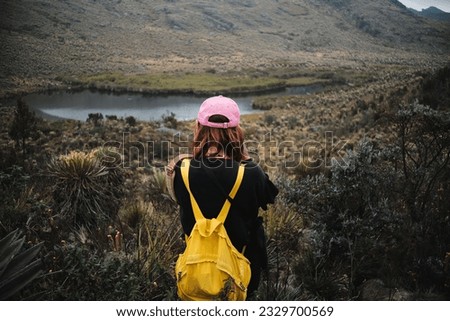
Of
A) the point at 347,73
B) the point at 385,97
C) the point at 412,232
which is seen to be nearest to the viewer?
the point at 412,232

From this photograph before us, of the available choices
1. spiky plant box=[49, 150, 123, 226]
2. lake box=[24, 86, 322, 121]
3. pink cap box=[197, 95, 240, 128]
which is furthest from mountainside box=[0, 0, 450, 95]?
pink cap box=[197, 95, 240, 128]

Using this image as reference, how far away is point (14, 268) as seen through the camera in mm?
2396

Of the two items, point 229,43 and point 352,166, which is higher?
point 229,43

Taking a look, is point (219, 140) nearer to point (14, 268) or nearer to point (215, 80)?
point (14, 268)

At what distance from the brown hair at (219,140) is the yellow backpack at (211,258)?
119 mm

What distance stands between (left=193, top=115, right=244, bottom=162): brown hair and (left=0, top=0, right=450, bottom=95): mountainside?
9.77 feet

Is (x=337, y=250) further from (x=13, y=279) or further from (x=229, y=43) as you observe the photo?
(x=229, y=43)

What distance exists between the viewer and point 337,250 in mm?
3473

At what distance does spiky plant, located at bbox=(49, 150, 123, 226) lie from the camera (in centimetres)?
517

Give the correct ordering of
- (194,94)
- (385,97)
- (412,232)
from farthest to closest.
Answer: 1. (194,94)
2. (385,97)
3. (412,232)

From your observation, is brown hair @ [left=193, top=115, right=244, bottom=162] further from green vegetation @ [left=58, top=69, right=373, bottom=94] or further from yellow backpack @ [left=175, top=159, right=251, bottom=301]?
green vegetation @ [left=58, top=69, right=373, bottom=94]
